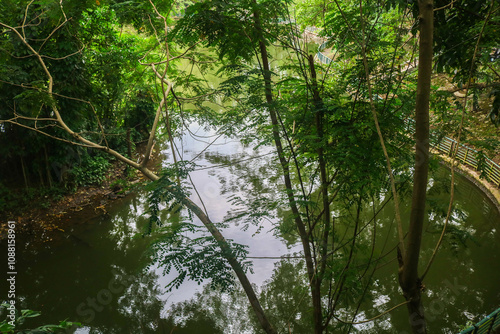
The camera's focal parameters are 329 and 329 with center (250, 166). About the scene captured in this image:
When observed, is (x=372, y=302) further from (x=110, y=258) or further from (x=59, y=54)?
(x=59, y=54)

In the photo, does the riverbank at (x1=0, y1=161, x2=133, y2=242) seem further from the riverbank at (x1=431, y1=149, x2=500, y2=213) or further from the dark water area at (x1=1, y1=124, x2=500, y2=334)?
the riverbank at (x1=431, y1=149, x2=500, y2=213)

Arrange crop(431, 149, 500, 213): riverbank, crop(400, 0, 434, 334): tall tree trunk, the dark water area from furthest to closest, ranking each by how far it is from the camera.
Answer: crop(431, 149, 500, 213): riverbank
the dark water area
crop(400, 0, 434, 334): tall tree trunk

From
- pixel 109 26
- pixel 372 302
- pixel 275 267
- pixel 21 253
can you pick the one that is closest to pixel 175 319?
pixel 275 267

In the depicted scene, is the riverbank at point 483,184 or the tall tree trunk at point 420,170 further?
the riverbank at point 483,184

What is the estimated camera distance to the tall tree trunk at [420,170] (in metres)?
1.52

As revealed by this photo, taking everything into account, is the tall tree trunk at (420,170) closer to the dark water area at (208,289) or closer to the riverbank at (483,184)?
the dark water area at (208,289)

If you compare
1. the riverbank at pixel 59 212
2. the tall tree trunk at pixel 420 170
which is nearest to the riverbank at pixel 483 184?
the tall tree trunk at pixel 420 170

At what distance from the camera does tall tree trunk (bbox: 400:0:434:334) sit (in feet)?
4.98

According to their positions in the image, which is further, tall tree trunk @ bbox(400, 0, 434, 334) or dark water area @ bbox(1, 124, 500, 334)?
dark water area @ bbox(1, 124, 500, 334)

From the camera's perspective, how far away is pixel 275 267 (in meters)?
6.42

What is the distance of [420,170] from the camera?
1640 millimetres

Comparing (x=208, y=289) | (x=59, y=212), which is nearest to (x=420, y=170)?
(x=208, y=289)

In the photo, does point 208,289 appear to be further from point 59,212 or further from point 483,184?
point 483,184

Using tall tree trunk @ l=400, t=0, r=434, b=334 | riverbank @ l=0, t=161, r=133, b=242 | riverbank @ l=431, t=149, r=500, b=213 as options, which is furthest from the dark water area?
tall tree trunk @ l=400, t=0, r=434, b=334
